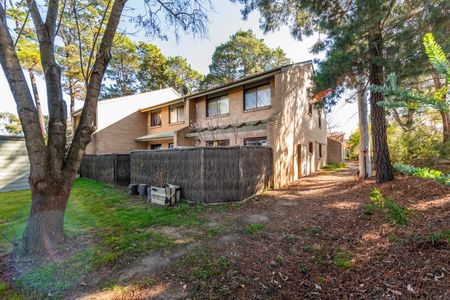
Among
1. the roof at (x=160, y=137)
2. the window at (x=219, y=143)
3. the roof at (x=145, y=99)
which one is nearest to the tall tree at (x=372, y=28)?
the window at (x=219, y=143)

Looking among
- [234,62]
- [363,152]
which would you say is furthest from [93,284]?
[234,62]

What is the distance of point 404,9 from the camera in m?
6.74

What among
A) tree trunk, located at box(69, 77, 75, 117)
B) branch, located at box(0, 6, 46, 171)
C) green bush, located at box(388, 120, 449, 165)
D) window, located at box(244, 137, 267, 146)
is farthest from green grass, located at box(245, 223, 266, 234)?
tree trunk, located at box(69, 77, 75, 117)

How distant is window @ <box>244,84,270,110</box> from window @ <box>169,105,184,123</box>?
20.3ft

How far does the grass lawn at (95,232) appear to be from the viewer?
313 centimetres

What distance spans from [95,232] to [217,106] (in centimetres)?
1075

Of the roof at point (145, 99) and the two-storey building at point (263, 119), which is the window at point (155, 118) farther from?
the two-storey building at point (263, 119)

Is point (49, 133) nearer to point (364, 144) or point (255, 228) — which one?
point (255, 228)

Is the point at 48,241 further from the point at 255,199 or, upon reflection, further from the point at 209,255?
the point at 255,199

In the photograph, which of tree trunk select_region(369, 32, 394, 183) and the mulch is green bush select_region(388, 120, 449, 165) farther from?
the mulch

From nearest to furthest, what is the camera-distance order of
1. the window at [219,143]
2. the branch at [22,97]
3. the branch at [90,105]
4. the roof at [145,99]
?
the branch at [22,97], the branch at [90,105], the window at [219,143], the roof at [145,99]

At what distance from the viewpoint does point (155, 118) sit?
18.6 meters

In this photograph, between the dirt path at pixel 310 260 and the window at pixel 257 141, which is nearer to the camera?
the dirt path at pixel 310 260

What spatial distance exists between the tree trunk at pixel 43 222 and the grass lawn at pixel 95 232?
1.23 ft
